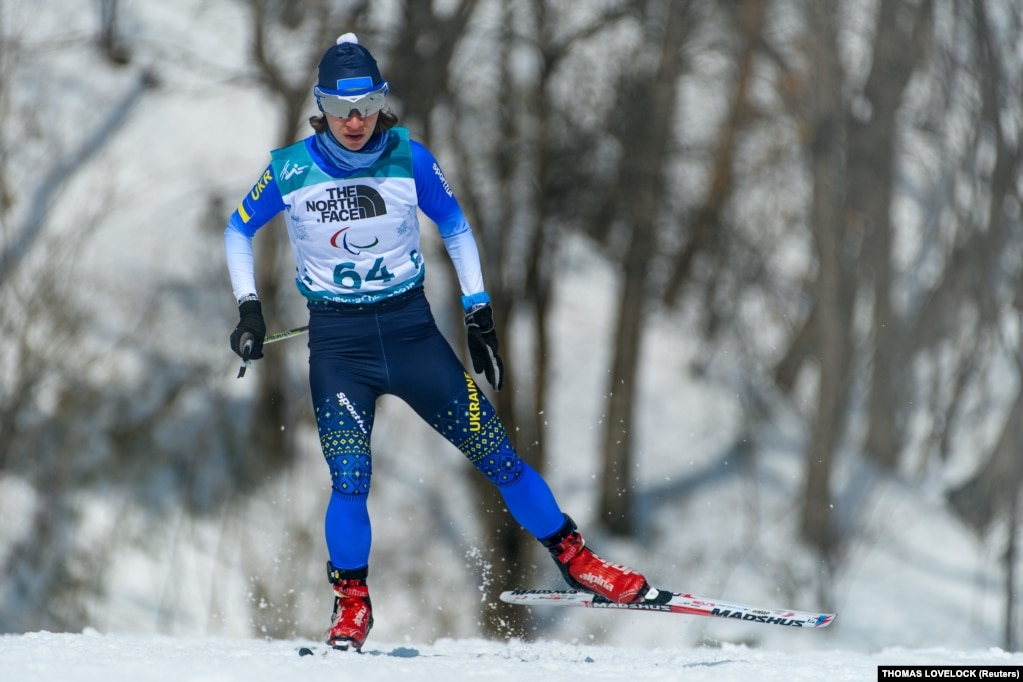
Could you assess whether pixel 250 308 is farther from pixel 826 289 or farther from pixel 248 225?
pixel 826 289

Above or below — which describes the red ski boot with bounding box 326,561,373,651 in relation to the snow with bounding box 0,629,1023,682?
above

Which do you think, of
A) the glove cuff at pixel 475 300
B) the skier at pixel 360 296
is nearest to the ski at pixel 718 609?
the skier at pixel 360 296

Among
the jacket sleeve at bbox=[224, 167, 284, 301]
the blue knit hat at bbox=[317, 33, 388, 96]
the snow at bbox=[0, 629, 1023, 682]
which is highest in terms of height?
the blue knit hat at bbox=[317, 33, 388, 96]

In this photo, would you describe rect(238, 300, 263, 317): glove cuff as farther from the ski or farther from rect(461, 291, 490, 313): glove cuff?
the ski

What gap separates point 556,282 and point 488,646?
39.9ft

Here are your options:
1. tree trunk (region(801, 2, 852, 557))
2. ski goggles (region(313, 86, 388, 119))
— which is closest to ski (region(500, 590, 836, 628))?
ski goggles (region(313, 86, 388, 119))

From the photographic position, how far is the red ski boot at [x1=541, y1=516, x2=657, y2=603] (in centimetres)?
498

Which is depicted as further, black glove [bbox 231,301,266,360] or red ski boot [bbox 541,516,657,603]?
red ski boot [bbox 541,516,657,603]

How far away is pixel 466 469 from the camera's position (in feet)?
48.5

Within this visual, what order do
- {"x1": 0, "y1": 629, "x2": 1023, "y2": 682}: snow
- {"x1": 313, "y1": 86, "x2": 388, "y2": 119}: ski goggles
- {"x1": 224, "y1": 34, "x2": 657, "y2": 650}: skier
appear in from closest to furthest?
1. {"x1": 0, "y1": 629, "x2": 1023, "y2": 682}: snow
2. {"x1": 313, "y1": 86, "x2": 388, "y2": 119}: ski goggles
3. {"x1": 224, "y1": 34, "x2": 657, "y2": 650}: skier

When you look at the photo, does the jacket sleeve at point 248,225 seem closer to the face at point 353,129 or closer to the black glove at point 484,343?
the face at point 353,129

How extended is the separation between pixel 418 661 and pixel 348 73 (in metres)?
2.10

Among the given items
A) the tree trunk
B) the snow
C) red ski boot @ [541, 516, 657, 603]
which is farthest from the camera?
the tree trunk

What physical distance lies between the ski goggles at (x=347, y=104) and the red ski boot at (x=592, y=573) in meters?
1.78
